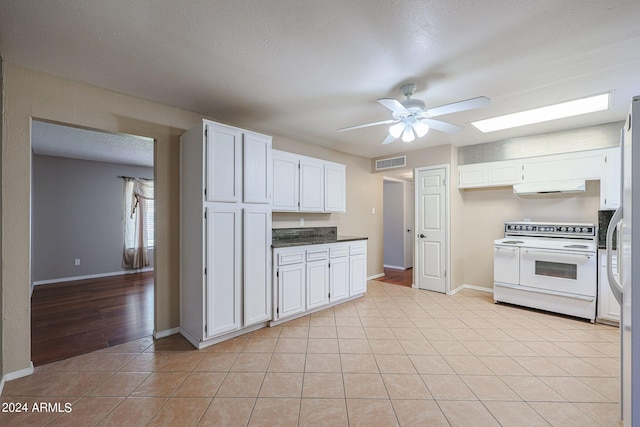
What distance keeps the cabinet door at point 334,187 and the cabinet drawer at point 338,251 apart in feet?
2.10

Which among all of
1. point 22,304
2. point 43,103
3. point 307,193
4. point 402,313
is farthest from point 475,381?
point 43,103

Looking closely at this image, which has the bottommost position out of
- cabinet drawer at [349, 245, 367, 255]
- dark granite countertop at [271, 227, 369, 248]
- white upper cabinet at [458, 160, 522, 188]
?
cabinet drawer at [349, 245, 367, 255]

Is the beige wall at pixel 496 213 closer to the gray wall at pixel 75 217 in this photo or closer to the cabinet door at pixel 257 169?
the cabinet door at pixel 257 169

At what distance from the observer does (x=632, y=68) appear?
2094 mm

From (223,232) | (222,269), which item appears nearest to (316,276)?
(222,269)

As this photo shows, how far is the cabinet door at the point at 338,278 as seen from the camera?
3.64m

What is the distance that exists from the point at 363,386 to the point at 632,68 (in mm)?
3197

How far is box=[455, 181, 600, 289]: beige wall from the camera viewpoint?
3.58 meters

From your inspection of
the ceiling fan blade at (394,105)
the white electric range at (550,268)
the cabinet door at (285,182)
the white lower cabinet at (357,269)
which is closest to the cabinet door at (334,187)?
the cabinet door at (285,182)

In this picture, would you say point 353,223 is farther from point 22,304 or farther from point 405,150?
point 22,304

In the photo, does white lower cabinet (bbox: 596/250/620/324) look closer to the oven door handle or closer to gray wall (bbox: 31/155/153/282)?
the oven door handle

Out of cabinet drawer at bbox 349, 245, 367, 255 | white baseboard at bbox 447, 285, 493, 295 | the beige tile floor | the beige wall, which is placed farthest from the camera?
white baseboard at bbox 447, 285, 493, 295

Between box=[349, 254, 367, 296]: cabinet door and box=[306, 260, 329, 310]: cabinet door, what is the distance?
50cm

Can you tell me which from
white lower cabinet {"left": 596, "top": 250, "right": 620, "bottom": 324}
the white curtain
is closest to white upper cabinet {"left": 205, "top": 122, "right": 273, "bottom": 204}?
white lower cabinet {"left": 596, "top": 250, "right": 620, "bottom": 324}
